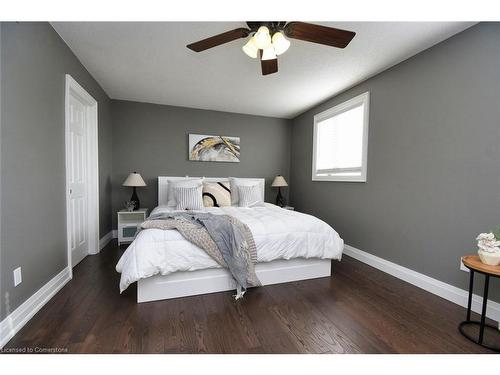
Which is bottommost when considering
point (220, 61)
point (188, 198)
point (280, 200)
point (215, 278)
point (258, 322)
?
point (258, 322)

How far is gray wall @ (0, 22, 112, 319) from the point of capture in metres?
1.47

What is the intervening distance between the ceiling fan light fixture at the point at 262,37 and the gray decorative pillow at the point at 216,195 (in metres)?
2.35

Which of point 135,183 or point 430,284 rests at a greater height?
point 135,183

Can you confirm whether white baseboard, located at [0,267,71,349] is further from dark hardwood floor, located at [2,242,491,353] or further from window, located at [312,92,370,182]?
window, located at [312,92,370,182]

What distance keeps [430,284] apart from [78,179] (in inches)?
162

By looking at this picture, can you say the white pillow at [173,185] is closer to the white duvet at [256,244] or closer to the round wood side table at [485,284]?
the white duvet at [256,244]

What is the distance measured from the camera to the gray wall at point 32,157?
1.47m

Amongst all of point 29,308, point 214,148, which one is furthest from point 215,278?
point 214,148

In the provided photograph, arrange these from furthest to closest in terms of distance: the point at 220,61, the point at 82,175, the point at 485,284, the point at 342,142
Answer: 1. the point at 342,142
2. the point at 82,175
3. the point at 220,61
4. the point at 485,284

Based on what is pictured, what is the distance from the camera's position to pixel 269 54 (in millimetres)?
1859

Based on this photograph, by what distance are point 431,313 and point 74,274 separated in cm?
351

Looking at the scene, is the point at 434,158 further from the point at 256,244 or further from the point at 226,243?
the point at 226,243

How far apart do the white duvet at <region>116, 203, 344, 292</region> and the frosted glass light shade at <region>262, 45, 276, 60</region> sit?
1560mm

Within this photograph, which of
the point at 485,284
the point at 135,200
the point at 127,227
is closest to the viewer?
the point at 485,284
